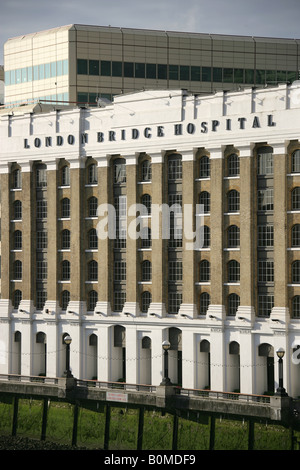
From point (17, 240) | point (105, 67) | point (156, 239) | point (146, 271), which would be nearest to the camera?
point (156, 239)

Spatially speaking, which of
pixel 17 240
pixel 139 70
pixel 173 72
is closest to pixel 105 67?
pixel 139 70

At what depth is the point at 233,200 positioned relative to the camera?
101000 millimetres

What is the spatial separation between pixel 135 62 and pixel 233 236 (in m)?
26.7

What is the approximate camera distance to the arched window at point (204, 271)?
103 metres

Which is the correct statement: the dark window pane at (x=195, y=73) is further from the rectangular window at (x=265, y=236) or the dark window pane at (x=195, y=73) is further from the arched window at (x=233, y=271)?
the arched window at (x=233, y=271)

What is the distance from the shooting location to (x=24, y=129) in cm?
11362

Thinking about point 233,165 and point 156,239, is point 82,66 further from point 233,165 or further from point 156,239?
point 233,165

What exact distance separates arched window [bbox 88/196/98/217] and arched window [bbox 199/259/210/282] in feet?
39.1

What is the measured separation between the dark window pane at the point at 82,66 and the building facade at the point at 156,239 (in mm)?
6962

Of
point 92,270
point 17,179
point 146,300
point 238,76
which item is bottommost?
point 146,300

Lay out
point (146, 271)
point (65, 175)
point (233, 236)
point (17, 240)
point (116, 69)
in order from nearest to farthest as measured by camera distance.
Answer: point (233, 236) → point (146, 271) → point (65, 175) → point (17, 240) → point (116, 69)

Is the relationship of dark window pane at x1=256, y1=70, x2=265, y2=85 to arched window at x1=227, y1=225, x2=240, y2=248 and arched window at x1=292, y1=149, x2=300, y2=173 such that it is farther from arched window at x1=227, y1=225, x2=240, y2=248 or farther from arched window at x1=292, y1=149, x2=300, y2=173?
arched window at x1=292, y1=149, x2=300, y2=173
